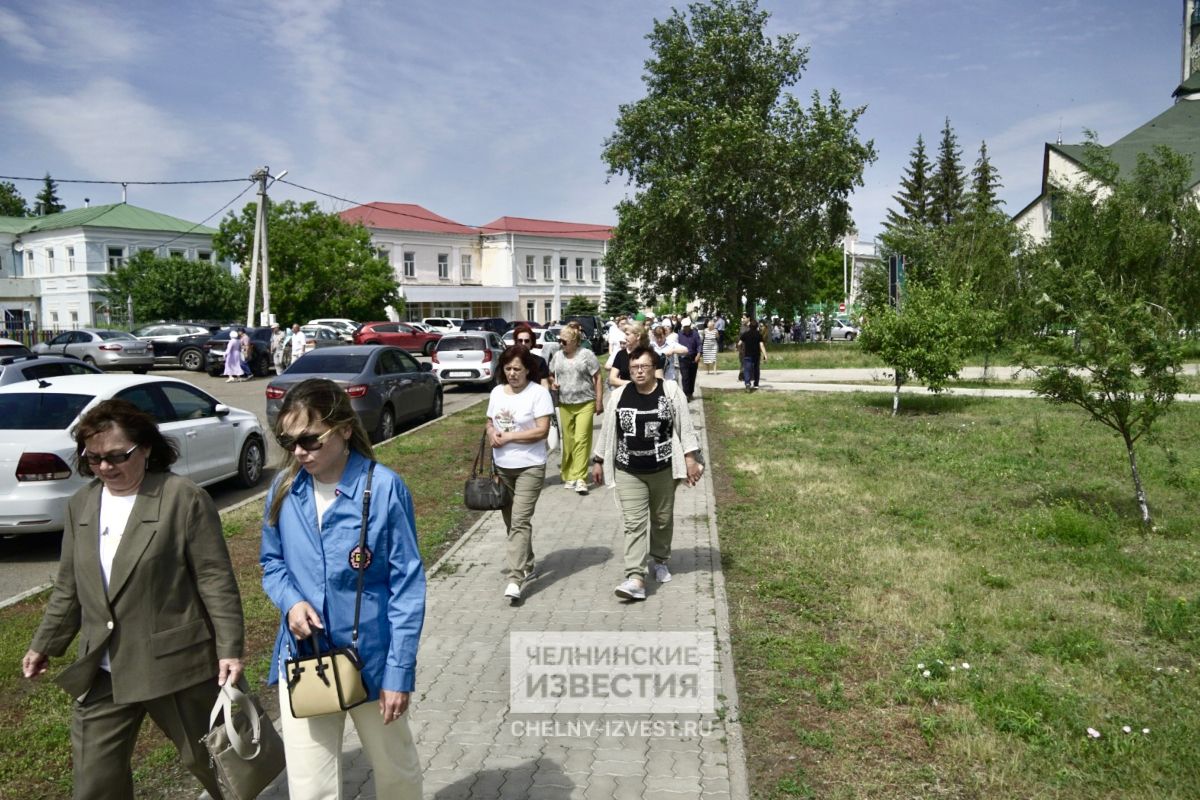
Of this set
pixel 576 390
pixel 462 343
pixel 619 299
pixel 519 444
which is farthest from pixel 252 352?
pixel 619 299

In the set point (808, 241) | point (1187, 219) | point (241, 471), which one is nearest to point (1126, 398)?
point (241, 471)

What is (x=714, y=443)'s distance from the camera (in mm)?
14461

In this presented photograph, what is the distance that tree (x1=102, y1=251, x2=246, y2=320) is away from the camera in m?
51.2

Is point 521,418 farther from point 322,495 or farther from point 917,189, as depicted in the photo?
point 917,189

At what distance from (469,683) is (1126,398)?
21.5 feet

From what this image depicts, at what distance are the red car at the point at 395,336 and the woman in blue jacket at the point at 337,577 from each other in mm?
36016

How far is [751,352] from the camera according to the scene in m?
22.8

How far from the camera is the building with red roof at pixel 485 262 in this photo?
68.9 m

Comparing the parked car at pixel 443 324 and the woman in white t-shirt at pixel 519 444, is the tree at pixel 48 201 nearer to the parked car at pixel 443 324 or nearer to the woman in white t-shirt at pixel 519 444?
the parked car at pixel 443 324

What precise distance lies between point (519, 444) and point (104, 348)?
2883 cm

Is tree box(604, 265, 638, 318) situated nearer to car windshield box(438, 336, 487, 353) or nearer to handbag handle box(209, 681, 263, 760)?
car windshield box(438, 336, 487, 353)

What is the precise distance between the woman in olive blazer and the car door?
272 inches

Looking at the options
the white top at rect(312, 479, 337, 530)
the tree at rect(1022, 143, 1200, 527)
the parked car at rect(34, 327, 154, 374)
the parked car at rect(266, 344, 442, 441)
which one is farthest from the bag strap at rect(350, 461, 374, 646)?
the parked car at rect(34, 327, 154, 374)

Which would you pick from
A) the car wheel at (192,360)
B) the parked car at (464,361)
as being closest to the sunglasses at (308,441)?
the parked car at (464,361)
